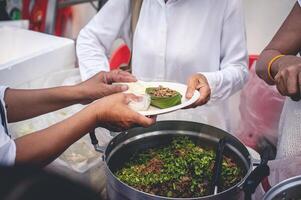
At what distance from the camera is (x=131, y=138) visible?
4.30ft

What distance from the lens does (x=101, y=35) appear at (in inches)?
79.5

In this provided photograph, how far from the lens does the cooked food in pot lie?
1.16 m

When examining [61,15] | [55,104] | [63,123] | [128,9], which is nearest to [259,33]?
[128,9]

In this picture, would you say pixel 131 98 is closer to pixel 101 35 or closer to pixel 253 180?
pixel 253 180

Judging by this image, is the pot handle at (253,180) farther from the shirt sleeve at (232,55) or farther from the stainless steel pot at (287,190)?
the shirt sleeve at (232,55)

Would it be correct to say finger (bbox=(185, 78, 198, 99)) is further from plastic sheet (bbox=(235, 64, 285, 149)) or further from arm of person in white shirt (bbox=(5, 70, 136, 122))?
plastic sheet (bbox=(235, 64, 285, 149))

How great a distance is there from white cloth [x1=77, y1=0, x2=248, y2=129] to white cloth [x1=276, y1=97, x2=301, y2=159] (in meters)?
0.42

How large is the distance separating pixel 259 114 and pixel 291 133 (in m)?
1.07

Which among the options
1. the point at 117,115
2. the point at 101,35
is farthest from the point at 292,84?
the point at 101,35

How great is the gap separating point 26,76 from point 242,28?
127cm

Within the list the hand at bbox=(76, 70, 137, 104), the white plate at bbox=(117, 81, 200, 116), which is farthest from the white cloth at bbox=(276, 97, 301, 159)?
the hand at bbox=(76, 70, 137, 104)

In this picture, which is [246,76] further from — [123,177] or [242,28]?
[123,177]

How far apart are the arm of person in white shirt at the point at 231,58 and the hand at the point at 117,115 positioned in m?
0.58

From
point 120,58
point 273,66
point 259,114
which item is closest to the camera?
point 273,66
